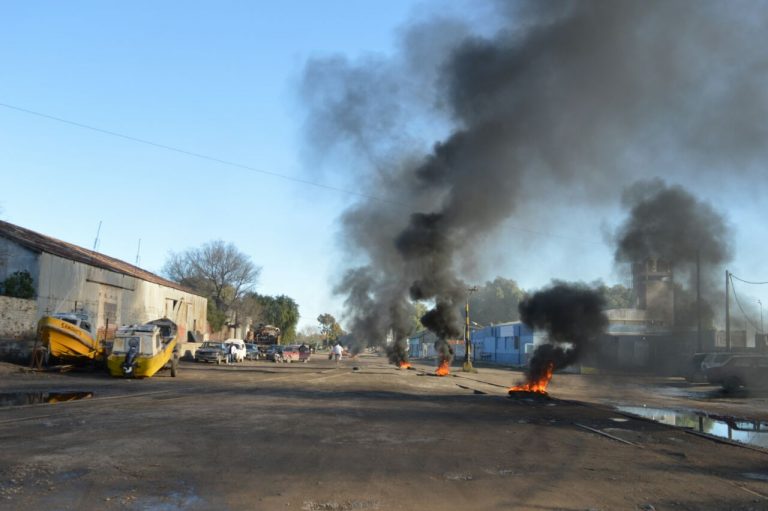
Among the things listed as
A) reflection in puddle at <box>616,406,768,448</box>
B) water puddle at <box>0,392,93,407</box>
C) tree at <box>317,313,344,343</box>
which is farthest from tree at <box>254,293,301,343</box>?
reflection in puddle at <box>616,406,768,448</box>

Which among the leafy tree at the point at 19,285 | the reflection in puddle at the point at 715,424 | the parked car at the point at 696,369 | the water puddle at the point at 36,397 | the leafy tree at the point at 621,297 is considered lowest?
the water puddle at the point at 36,397

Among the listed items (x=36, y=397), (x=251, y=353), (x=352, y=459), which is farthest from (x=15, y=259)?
(x=352, y=459)

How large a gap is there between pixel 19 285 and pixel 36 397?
51.9 ft

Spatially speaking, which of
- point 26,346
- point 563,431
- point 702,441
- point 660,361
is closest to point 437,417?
point 563,431

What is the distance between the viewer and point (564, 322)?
20562 mm

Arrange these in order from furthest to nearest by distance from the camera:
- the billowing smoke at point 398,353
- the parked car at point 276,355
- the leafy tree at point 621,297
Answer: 1. the parked car at point 276,355
2. the billowing smoke at point 398,353
3. the leafy tree at point 621,297

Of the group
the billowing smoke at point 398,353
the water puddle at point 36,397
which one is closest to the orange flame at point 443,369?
the billowing smoke at point 398,353

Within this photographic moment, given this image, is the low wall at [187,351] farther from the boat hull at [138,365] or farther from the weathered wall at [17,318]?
the boat hull at [138,365]

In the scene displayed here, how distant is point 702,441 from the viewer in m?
10.8

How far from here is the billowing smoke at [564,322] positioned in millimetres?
19797

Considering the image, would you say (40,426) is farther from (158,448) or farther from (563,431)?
(563,431)

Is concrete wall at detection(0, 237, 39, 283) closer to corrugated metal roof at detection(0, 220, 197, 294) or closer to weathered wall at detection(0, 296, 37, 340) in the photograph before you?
corrugated metal roof at detection(0, 220, 197, 294)

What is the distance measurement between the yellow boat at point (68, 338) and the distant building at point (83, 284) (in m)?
4.30

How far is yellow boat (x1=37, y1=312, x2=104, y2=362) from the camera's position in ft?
78.3
